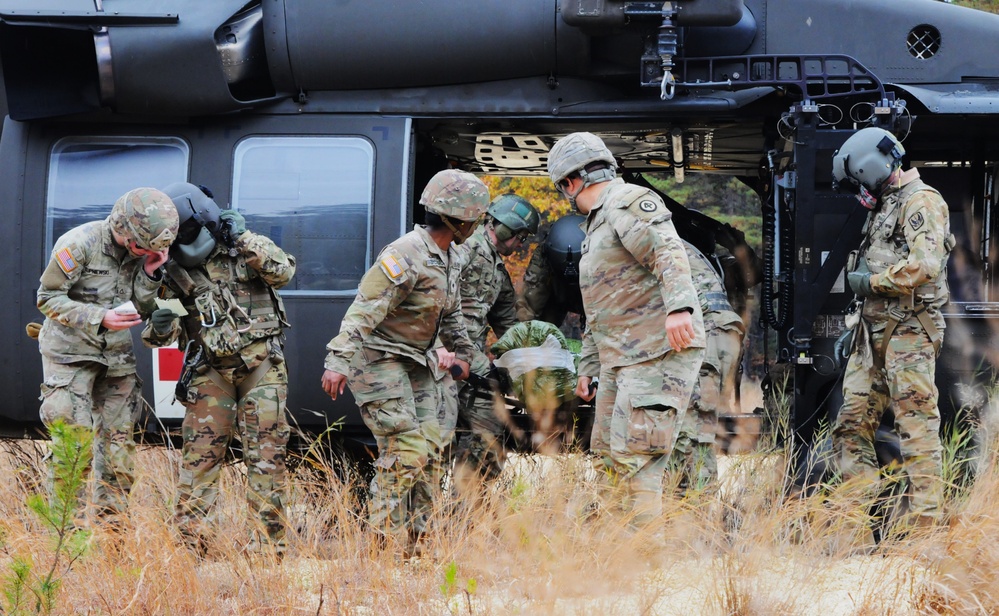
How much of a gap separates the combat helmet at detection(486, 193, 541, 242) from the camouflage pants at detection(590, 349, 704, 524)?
212 cm

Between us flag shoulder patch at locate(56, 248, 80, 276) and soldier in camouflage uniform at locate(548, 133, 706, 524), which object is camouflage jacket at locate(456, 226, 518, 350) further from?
us flag shoulder patch at locate(56, 248, 80, 276)

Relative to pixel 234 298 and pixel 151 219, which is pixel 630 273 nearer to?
pixel 234 298

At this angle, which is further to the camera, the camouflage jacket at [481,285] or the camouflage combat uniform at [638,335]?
the camouflage jacket at [481,285]

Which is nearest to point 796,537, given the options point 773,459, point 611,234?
point 773,459

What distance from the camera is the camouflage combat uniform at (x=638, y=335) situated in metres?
4.26

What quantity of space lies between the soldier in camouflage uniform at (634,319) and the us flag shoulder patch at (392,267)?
797 millimetres

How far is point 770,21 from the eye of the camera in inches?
221

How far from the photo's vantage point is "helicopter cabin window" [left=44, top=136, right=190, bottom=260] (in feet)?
18.7

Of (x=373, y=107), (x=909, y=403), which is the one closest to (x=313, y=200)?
(x=373, y=107)

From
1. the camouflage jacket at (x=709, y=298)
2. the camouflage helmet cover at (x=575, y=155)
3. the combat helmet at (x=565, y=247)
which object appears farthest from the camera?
the combat helmet at (x=565, y=247)

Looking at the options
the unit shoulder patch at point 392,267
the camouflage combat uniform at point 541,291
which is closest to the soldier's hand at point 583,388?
the unit shoulder patch at point 392,267

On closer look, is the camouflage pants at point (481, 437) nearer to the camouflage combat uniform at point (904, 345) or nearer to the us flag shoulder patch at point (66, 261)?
the camouflage combat uniform at point (904, 345)

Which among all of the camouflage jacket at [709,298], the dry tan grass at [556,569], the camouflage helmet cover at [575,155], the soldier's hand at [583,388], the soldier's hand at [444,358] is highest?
the camouflage helmet cover at [575,155]

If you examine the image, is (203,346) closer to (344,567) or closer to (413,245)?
(413,245)
